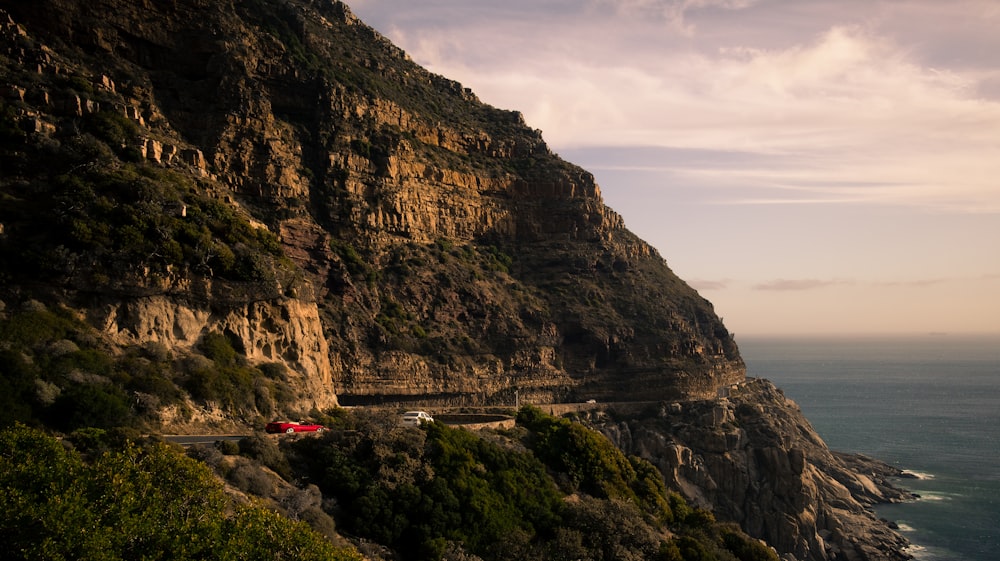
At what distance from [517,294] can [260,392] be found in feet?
142

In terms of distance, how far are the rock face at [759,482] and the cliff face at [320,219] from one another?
6840 millimetres

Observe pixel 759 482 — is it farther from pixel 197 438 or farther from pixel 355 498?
pixel 197 438

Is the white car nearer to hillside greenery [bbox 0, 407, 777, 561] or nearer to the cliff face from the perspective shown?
hillside greenery [bbox 0, 407, 777, 561]

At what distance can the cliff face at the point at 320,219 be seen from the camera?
1428 inches

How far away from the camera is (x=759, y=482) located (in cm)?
6575

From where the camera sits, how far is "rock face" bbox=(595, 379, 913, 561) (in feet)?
203

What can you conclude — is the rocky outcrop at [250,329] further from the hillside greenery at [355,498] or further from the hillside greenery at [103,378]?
the hillside greenery at [355,498]

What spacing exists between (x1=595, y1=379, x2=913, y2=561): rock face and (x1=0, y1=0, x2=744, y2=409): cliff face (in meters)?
6.84

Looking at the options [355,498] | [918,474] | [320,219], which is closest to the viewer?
[355,498]

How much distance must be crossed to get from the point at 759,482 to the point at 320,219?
139 feet

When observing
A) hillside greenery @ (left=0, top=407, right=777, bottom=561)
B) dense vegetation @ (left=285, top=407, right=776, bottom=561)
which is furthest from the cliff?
dense vegetation @ (left=285, top=407, right=776, bottom=561)

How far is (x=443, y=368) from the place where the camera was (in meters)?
66.6

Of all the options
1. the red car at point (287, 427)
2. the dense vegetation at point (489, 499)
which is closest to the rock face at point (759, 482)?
the dense vegetation at point (489, 499)

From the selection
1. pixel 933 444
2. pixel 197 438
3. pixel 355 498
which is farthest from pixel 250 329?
pixel 933 444
